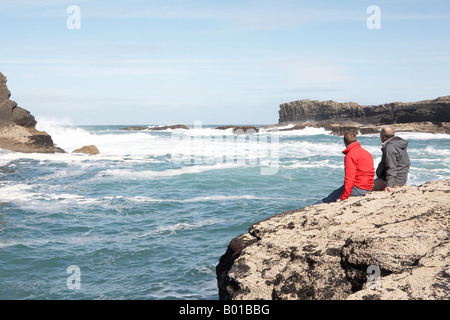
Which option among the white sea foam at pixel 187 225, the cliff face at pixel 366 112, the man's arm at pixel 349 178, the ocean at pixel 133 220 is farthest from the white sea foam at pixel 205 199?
the cliff face at pixel 366 112

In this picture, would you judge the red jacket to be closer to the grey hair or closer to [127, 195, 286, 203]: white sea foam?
the grey hair

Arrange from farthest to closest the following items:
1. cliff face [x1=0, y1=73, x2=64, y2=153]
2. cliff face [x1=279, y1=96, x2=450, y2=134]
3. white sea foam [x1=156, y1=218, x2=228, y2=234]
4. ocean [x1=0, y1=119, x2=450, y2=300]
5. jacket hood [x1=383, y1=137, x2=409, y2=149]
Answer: cliff face [x1=279, y1=96, x2=450, y2=134] → cliff face [x1=0, y1=73, x2=64, y2=153] → white sea foam [x1=156, y1=218, x2=228, y2=234] → ocean [x1=0, y1=119, x2=450, y2=300] → jacket hood [x1=383, y1=137, x2=409, y2=149]

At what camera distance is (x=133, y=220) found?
1050 cm

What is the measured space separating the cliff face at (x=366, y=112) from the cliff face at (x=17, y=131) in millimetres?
58808

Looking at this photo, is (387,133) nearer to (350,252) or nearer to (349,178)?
(349,178)

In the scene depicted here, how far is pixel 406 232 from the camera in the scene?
3.59 metres

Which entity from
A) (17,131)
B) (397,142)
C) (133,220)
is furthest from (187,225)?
(17,131)

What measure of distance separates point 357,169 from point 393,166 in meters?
0.53

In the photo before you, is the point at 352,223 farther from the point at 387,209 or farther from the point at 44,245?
the point at 44,245

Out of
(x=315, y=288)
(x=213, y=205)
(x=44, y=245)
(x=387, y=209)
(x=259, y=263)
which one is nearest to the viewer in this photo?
(x=315, y=288)

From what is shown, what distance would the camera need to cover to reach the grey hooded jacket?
5828 mm

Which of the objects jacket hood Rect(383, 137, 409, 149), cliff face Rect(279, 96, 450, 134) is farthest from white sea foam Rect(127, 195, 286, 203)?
cliff face Rect(279, 96, 450, 134)

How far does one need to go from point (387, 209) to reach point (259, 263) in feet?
4.77

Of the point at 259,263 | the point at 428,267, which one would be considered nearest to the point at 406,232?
the point at 428,267
